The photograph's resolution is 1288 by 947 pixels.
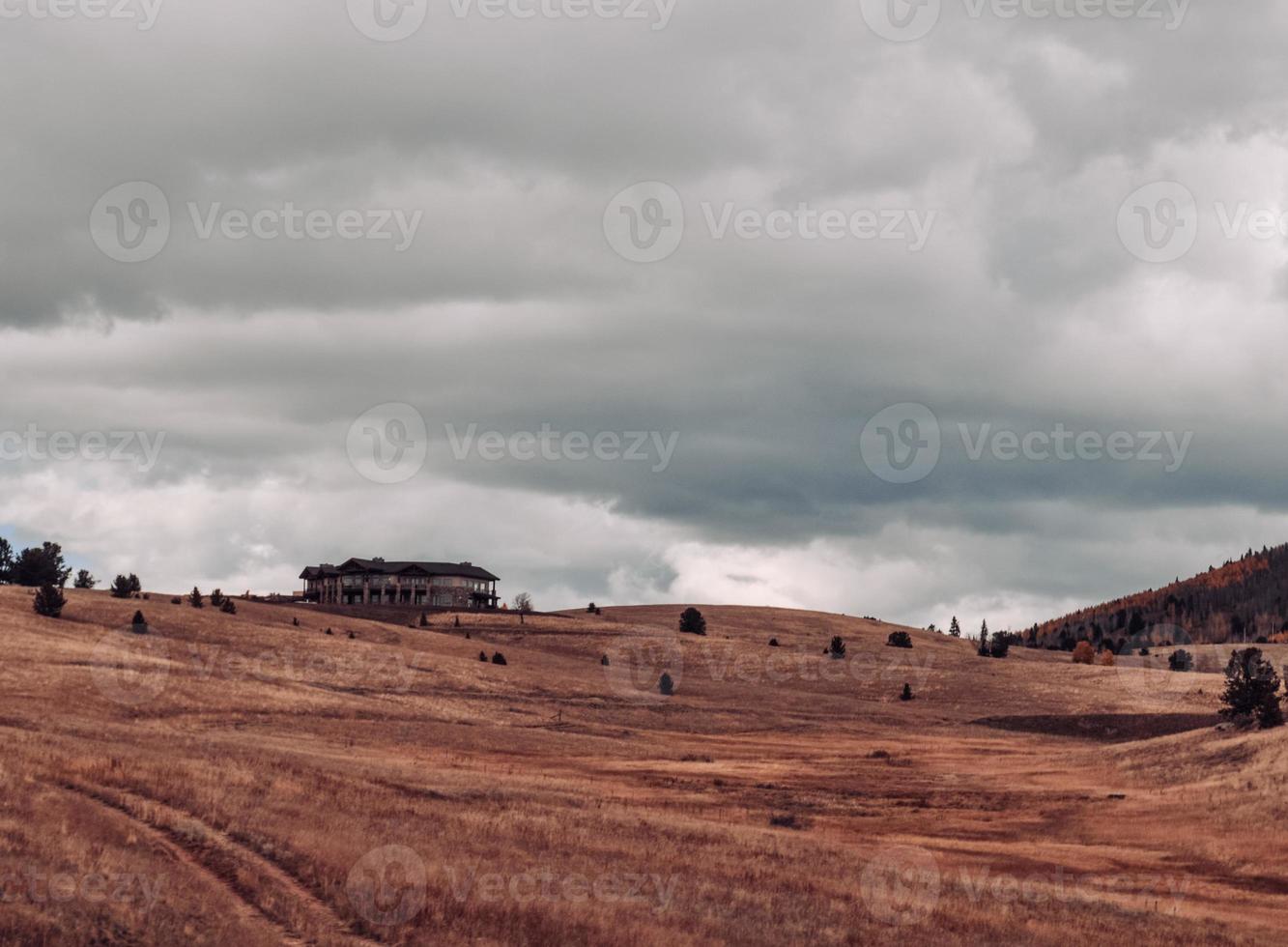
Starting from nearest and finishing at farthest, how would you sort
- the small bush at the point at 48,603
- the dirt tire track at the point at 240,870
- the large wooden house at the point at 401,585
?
the dirt tire track at the point at 240,870
the small bush at the point at 48,603
the large wooden house at the point at 401,585

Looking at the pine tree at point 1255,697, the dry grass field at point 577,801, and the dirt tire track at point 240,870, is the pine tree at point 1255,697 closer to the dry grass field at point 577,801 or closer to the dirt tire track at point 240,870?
the dry grass field at point 577,801

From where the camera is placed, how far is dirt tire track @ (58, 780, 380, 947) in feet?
66.0

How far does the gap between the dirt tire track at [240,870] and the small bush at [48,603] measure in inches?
2383

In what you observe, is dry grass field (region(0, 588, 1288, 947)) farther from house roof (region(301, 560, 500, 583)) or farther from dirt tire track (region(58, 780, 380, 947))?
house roof (region(301, 560, 500, 583))

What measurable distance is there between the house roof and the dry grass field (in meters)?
83.3

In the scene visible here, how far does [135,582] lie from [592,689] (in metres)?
45.0

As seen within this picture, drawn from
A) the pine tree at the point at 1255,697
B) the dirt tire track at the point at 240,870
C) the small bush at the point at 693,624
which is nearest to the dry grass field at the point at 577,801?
the dirt tire track at the point at 240,870

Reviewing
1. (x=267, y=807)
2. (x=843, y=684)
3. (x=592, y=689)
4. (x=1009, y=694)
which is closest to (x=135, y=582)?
(x=592, y=689)

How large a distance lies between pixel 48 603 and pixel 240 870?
6972cm

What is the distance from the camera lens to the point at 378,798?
35531 mm

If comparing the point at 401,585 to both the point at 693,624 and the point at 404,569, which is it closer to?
the point at 404,569

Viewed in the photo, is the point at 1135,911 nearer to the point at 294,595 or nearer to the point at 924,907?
the point at 924,907

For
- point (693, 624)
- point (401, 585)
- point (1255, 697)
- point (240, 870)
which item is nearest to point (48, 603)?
point (693, 624)

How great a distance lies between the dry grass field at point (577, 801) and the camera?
22.6 meters
